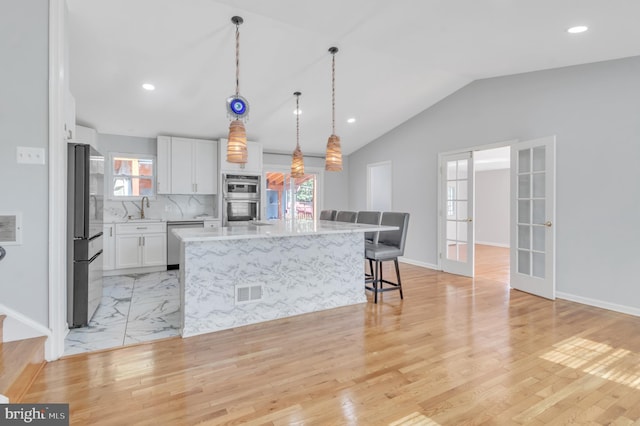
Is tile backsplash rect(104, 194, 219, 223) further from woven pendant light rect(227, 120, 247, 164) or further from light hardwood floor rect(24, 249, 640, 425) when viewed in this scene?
light hardwood floor rect(24, 249, 640, 425)

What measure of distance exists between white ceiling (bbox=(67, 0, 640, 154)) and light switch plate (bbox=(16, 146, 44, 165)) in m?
1.31

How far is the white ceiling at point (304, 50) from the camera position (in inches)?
105

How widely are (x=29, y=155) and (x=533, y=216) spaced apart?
501cm

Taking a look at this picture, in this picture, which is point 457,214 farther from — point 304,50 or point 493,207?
point 493,207

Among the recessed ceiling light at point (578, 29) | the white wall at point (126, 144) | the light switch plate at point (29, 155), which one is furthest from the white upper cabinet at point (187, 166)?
the recessed ceiling light at point (578, 29)

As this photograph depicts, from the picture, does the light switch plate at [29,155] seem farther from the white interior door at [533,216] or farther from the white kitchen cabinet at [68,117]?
the white interior door at [533,216]

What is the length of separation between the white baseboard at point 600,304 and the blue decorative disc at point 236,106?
13.4 feet

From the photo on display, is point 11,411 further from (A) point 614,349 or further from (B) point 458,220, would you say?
(B) point 458,220

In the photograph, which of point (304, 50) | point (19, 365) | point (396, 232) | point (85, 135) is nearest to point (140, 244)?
point (85, 135)

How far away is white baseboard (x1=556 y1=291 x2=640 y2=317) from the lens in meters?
3.29

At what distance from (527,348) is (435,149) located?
143 inches

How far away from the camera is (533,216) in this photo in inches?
159

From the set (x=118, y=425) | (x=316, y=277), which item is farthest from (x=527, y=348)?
(x=118, y=425)

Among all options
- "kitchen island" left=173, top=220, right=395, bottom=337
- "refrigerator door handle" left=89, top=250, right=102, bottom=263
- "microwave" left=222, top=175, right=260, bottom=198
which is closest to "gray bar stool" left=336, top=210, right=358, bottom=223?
"kitchen island" left=173, top=220, right=395, bottom=337
